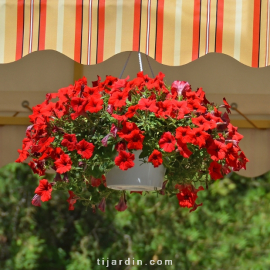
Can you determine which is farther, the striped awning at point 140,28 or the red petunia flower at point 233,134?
the striped awning at point 140,28

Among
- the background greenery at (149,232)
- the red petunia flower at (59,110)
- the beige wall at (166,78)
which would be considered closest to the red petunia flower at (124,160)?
the red petunia flower at (59,110)

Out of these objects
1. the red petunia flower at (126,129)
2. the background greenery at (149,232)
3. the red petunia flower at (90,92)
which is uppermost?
the red petunia flower at (90,92)

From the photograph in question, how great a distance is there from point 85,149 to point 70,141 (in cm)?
5

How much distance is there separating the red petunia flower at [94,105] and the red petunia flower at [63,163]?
0.15 metres

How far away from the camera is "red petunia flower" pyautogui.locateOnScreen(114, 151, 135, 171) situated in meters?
1.41

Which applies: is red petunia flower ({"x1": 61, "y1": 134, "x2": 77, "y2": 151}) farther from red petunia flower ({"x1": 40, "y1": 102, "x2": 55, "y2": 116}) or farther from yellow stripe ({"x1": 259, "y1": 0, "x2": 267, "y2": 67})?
yellow stripe ({"x1": 259, "y1": 0, "x2": 267, "y2": 67})

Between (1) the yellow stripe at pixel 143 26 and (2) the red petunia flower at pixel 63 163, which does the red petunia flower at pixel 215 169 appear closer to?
(2) the red petunia flower at pixel 63 163

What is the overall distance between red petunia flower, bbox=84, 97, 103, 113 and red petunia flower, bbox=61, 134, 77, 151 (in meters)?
0.09

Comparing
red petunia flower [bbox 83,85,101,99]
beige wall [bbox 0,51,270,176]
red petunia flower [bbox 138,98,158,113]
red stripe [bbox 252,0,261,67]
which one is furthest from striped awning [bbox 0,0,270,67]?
beige wall [bbox 0,51,270,176]

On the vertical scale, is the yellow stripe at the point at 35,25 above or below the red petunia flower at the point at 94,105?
above

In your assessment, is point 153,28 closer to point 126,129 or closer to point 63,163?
point 126,129

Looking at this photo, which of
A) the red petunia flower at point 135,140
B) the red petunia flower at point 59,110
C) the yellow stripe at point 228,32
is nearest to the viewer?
the red petunia flower at point 135,140

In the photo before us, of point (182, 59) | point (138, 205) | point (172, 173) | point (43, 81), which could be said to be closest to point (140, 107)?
point (172, 173)

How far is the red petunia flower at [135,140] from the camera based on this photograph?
4.59ft
